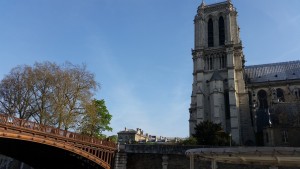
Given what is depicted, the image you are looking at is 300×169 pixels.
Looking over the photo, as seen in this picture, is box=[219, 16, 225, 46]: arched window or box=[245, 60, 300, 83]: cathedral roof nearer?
box=[245, 60, 300, 83]: cathedral roof

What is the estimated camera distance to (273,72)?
57969mm

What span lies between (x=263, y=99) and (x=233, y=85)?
7331mm

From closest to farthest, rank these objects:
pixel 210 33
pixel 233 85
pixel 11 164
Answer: pixel 11 164 < pixel 233 85 < pixel 210 33

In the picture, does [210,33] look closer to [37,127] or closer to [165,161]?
[165,161]

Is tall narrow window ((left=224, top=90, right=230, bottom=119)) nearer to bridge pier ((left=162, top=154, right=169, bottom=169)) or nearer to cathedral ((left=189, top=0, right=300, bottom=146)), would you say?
cathedral ((left=189, top=0, right=300, bottom=146))

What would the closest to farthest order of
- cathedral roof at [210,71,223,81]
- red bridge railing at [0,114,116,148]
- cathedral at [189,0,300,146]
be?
red bridge railing at [0,114,116,148] → cathedral at [189,0,300,146] → cathedral roof at [210,71,223,81]

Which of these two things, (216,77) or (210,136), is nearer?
(210,136)

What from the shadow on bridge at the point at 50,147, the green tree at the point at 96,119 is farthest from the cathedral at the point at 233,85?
the shadow on bridge at the point at 50,147

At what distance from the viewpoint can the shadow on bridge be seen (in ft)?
65.3

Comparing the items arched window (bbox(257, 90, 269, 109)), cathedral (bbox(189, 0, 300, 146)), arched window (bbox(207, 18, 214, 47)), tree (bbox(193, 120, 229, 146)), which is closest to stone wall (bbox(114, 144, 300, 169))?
tree (bbox(193, 120, 229, 146))

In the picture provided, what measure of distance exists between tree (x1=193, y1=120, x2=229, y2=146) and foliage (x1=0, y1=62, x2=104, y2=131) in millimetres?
14109

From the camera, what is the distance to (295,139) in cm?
3812

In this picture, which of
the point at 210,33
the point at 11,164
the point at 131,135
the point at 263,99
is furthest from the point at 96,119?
the point at 131,135

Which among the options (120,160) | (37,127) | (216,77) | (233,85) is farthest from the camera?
(216,77)
